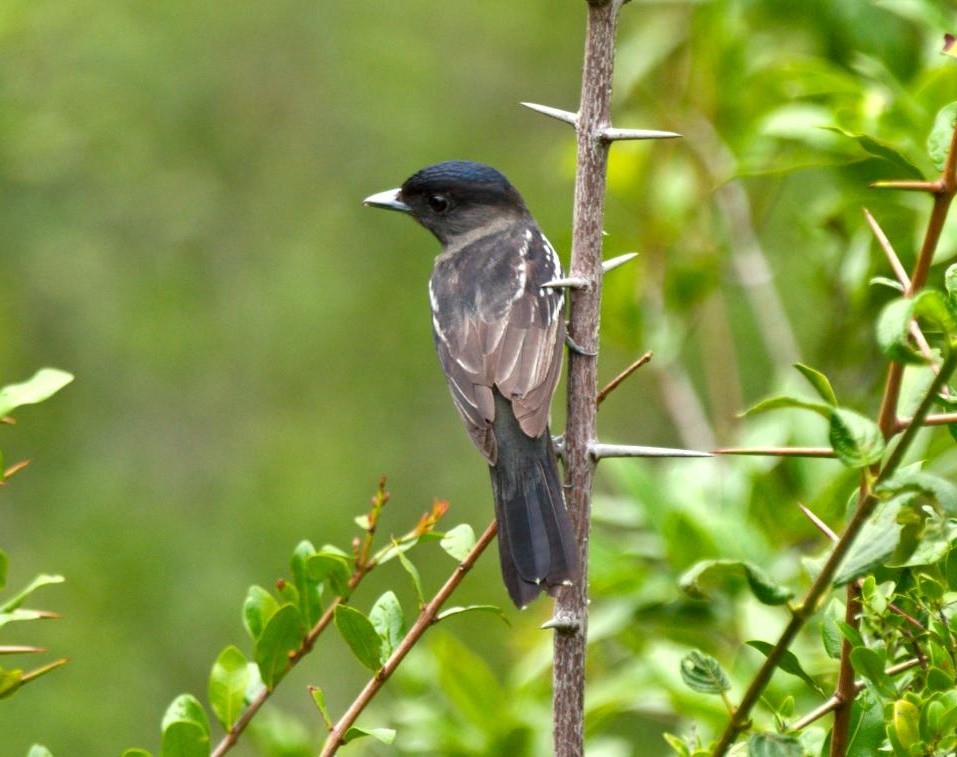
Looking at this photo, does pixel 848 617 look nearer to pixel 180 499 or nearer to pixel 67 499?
pixel 67 499

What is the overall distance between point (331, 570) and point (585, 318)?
0.68m

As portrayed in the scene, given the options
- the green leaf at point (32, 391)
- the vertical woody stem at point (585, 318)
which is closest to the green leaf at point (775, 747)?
the vertical woody stem at point (585, 318)

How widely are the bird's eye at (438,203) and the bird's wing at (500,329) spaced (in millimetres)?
487

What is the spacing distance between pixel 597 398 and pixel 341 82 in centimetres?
1109

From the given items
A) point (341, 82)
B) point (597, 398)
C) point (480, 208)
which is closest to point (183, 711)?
point (597, 398)

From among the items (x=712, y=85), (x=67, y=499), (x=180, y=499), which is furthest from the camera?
(x=180, y=499)

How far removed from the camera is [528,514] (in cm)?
337

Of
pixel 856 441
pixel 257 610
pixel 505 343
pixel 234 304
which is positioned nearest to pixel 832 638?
pixel 856 441

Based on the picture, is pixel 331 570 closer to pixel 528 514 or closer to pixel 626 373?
pixel 626 373

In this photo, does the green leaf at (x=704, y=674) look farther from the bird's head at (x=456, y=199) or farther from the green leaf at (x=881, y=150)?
the bird's head at (x=456, y=199)

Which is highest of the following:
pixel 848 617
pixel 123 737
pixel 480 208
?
pixel 480 208

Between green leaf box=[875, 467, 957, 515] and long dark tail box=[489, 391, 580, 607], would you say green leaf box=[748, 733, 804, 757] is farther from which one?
long dark tail box=[489, 391, 580, 607]

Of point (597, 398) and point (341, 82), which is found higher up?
point (341, 82)

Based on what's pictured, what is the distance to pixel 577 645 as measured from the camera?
2.22 m
